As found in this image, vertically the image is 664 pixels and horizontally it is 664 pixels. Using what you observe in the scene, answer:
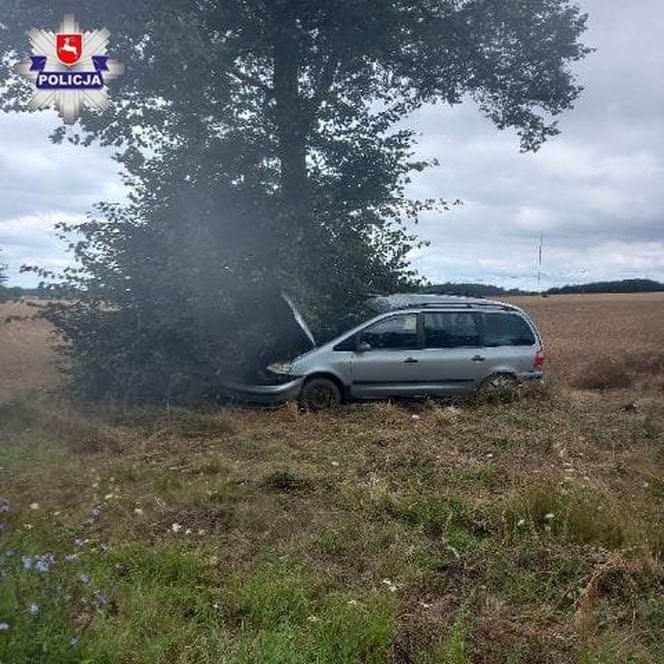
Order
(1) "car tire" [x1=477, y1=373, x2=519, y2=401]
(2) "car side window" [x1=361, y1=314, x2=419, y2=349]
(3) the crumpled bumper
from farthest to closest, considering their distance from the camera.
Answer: (1) "car tire" [x1=477, y1=373, x2=519, y2=401] < (2) "car side window" [x1=361, y1=314, x2=419, y2=349] < (3) the crumpled bumper

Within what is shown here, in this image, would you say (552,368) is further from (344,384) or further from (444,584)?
(444,584)

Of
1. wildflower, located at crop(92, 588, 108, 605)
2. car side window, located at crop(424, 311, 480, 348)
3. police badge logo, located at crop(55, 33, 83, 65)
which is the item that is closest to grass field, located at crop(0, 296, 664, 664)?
wildflower, located at crop(92, 588, 108, 605)

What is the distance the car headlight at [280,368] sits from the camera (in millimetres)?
10266

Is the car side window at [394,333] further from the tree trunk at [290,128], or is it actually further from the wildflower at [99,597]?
the wildflower at [99,597]

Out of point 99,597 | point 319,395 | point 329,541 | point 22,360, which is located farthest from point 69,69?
point 99,597

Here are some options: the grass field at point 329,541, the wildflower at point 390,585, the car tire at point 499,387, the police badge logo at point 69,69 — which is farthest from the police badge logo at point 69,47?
the wildflower at point 390,585

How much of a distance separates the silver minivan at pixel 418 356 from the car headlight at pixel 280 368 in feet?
0.06

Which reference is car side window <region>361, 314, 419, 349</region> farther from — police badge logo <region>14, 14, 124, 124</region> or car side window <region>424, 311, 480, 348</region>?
police badge logo <region>14, 14, 124, 124</region>

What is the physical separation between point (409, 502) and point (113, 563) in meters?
2.37

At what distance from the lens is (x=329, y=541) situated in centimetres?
485

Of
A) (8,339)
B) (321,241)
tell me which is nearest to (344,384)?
(321,241)

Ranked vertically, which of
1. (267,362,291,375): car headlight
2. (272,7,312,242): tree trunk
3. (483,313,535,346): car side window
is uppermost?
(272,7,312,242): tree trunk

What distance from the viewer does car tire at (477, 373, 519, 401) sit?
10.9m

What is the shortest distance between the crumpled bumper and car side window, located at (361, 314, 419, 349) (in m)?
1.31
